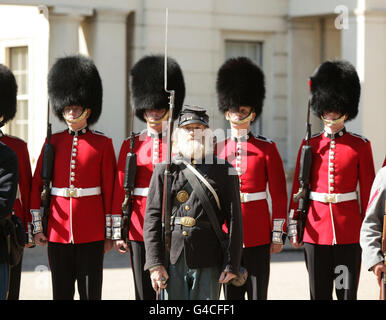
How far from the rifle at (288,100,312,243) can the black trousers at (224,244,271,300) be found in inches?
10.3

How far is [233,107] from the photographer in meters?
6.24

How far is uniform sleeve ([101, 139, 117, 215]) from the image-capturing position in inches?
233

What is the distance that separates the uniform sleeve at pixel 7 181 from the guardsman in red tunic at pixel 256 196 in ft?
5.26

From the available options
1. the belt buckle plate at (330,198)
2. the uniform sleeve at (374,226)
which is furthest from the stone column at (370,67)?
the uniform sleeve at (374,226)

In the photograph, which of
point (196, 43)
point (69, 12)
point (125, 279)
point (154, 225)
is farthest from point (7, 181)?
point (196, 43)

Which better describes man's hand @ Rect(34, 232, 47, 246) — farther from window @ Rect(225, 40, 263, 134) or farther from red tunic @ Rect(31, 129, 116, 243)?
window @ Rect(225, 40, 263, 134)

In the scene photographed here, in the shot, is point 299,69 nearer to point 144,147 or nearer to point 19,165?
point 144,147

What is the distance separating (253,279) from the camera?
5.80 m

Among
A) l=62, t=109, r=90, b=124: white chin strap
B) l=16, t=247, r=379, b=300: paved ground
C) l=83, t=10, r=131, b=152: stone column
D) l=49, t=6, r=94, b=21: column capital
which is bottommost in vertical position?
l=16, t=247, r=379, b=300: paved ground

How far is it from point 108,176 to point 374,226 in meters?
1.84

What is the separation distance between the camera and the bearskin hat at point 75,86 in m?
6.18

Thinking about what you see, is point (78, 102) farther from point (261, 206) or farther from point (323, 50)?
point (323, 50)

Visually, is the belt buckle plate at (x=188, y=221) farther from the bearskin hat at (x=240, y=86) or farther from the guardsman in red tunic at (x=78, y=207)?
the bearskin hat at (x=240, y=86)

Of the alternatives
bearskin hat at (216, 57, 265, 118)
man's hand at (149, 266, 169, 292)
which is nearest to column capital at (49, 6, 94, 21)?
bearskin hat at (216, 57, 265, 118)
